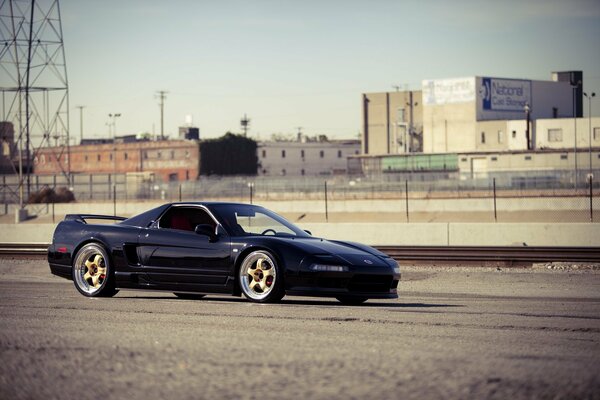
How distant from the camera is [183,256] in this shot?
38.4ft

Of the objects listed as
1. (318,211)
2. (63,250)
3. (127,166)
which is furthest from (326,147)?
(63,250)

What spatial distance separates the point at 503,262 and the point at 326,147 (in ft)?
376

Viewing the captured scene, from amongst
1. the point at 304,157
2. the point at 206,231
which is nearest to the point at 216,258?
the point at 206,231

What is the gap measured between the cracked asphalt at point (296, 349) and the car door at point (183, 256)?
30 cm

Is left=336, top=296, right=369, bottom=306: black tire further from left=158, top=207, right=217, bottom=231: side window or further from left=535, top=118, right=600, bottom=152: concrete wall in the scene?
left=535, top=118, right=600, bottom=152: concrete wall

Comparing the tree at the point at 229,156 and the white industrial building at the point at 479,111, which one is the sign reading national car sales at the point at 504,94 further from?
the tree at the point at 229,156

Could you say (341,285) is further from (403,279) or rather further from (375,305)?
(403,279)

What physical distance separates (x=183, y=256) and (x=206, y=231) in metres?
0.47

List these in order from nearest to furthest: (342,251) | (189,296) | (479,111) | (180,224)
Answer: (342,251), (180,224), (189,296), (479,111)

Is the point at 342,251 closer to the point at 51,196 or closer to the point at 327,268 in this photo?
the point at 327,268

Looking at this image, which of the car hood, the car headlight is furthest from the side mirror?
the car headlight

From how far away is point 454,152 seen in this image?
339ft

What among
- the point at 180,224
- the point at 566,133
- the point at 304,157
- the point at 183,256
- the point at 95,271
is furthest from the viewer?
the point at 304,157

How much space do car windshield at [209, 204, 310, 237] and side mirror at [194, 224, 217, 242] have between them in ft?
0.72
